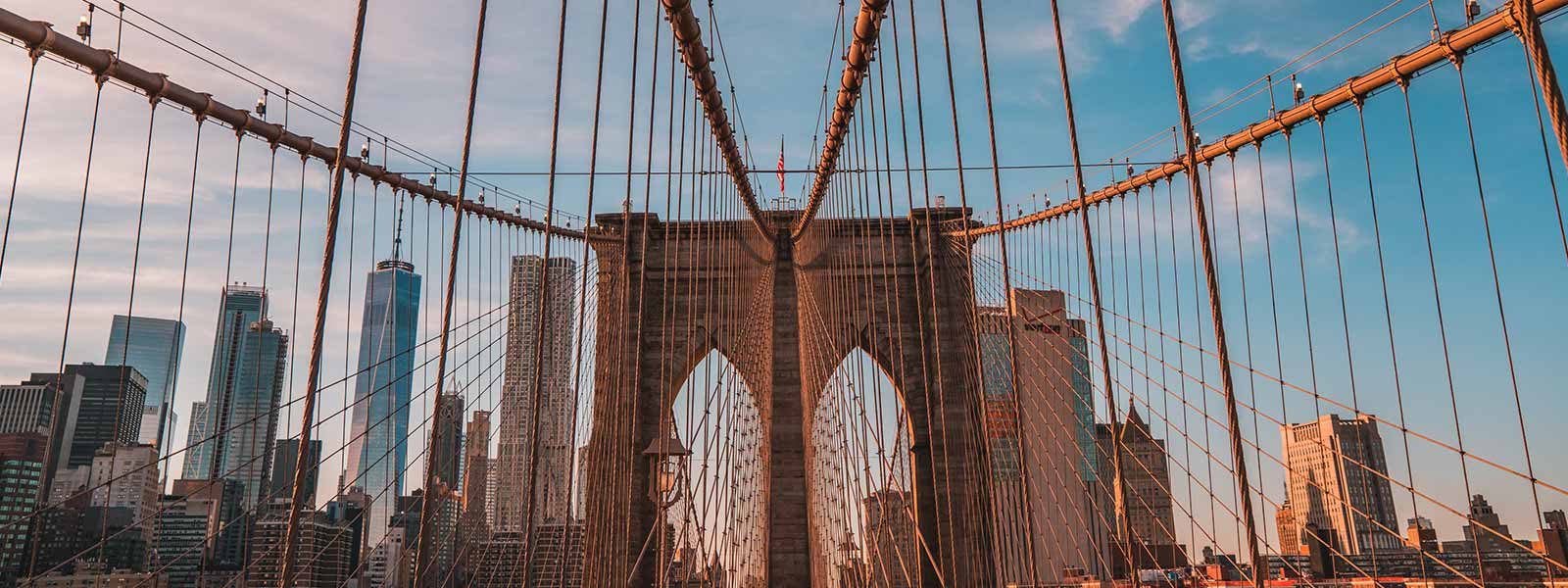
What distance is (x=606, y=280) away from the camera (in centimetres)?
1733

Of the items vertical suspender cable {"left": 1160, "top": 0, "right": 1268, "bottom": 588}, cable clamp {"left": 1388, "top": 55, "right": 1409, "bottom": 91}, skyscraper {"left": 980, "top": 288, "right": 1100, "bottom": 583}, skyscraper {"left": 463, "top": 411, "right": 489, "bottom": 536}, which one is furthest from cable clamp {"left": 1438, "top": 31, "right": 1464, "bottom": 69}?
skyscraper {"left": 463, "top": 411, "right": 489, "bottom": 536}

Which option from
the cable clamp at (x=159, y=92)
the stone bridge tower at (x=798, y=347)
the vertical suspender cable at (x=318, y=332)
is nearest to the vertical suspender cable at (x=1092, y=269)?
the vertical suspender cable at (x=318, y=332)

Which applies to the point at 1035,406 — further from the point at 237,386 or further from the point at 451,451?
the point at 237,386

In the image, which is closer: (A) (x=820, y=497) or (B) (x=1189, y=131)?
(B) (x=1189, y=131)

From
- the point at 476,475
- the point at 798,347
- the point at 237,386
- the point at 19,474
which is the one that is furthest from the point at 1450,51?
the point at 237,386

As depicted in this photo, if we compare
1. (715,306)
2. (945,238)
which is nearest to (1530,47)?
(945,238)

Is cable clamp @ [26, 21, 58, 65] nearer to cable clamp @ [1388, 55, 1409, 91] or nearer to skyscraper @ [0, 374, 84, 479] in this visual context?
cable clamp @ [1388, 55, 1409, 91]

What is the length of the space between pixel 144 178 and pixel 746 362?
445 inches

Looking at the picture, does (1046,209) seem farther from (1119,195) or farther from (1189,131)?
(1189,131)

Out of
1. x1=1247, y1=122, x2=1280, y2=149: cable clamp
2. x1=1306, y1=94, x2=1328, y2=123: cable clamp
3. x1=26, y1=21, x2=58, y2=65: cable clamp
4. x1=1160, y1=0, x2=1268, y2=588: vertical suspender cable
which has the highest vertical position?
x1=1247, y1=122, x2=1280, y2=149: cable clamp

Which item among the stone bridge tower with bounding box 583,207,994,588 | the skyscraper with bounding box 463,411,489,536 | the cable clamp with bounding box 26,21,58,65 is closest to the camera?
the cable clamp with bounding box 26,21,58,65

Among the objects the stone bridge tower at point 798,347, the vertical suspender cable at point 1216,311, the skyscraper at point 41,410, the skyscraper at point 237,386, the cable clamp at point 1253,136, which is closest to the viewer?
the vertical suspender cable at point 1216,311

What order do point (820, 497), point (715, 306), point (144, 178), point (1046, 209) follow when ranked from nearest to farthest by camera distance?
point (144, 178) < point (820, 497) < point (1046, 209) < point (715, 306)

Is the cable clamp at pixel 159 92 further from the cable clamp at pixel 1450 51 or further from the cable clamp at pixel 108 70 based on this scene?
the cable clamp at pixel 1450 51
